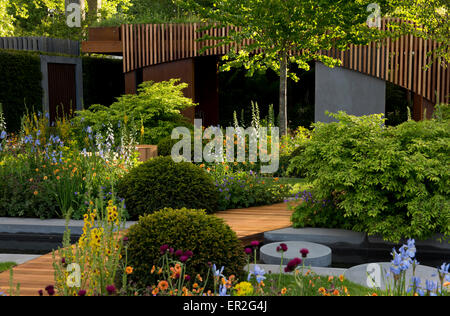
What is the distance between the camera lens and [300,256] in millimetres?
4852

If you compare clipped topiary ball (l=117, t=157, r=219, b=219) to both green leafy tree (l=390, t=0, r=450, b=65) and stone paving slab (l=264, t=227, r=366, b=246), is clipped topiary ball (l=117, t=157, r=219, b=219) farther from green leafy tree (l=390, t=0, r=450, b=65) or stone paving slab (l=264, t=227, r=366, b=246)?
green leafy tree (l=390, t=0, r=450, b=65)

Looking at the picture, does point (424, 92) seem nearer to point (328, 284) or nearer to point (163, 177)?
point (163, 177)

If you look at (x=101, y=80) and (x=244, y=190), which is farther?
(x=101, y=80)

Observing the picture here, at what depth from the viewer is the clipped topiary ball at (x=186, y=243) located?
3676mm

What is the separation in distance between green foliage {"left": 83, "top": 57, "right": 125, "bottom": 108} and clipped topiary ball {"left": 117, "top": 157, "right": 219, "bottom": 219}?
12.2 meters

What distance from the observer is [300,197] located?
21.7ft

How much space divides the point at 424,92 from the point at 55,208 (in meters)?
11.3

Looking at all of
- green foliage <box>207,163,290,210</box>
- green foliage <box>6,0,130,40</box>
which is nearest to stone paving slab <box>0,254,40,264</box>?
green foliage <box>207,163,290,210</box>

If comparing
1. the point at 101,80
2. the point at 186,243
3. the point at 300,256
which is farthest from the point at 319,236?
the point at 101,80

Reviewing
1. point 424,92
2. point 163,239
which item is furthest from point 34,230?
point 424,92

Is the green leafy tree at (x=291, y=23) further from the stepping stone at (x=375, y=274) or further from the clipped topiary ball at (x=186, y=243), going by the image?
the clipped topiary ball at (x=186, y=243)

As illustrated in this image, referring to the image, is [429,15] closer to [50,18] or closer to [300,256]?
[300,256]

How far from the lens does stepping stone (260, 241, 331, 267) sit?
469 centimetres

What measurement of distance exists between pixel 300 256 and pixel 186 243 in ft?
5.21
